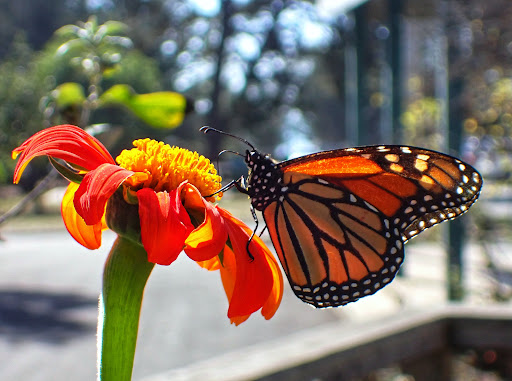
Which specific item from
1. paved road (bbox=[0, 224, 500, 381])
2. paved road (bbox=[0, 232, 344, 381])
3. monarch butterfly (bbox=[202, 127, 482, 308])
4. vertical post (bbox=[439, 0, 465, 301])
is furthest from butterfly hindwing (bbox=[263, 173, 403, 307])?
vertical post (bbox=[439, 0, 465, 301])

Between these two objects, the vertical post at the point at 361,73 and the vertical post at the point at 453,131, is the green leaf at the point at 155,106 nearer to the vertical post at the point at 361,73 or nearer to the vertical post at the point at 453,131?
the vertical post at the point at 453,131

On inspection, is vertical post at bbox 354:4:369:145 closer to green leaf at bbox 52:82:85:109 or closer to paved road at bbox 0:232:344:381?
paved road at bbox 0:232:344:381

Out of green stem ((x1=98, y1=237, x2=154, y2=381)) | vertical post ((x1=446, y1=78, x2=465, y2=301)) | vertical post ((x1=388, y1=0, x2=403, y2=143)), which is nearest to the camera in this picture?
green stem ((x1=98, y1=237, x2=154, y2=381))

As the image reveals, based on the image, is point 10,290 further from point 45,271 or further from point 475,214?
point 475,214

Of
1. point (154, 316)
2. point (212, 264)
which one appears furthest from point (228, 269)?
point (154, 316)

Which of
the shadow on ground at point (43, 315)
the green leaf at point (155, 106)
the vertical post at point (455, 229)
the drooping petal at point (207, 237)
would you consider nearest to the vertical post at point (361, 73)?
the vertical post at point (455, 229)

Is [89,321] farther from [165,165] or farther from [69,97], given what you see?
[165,165]

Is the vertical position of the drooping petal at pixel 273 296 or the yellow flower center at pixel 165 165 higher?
the yellow flower center at pixel 165 165
